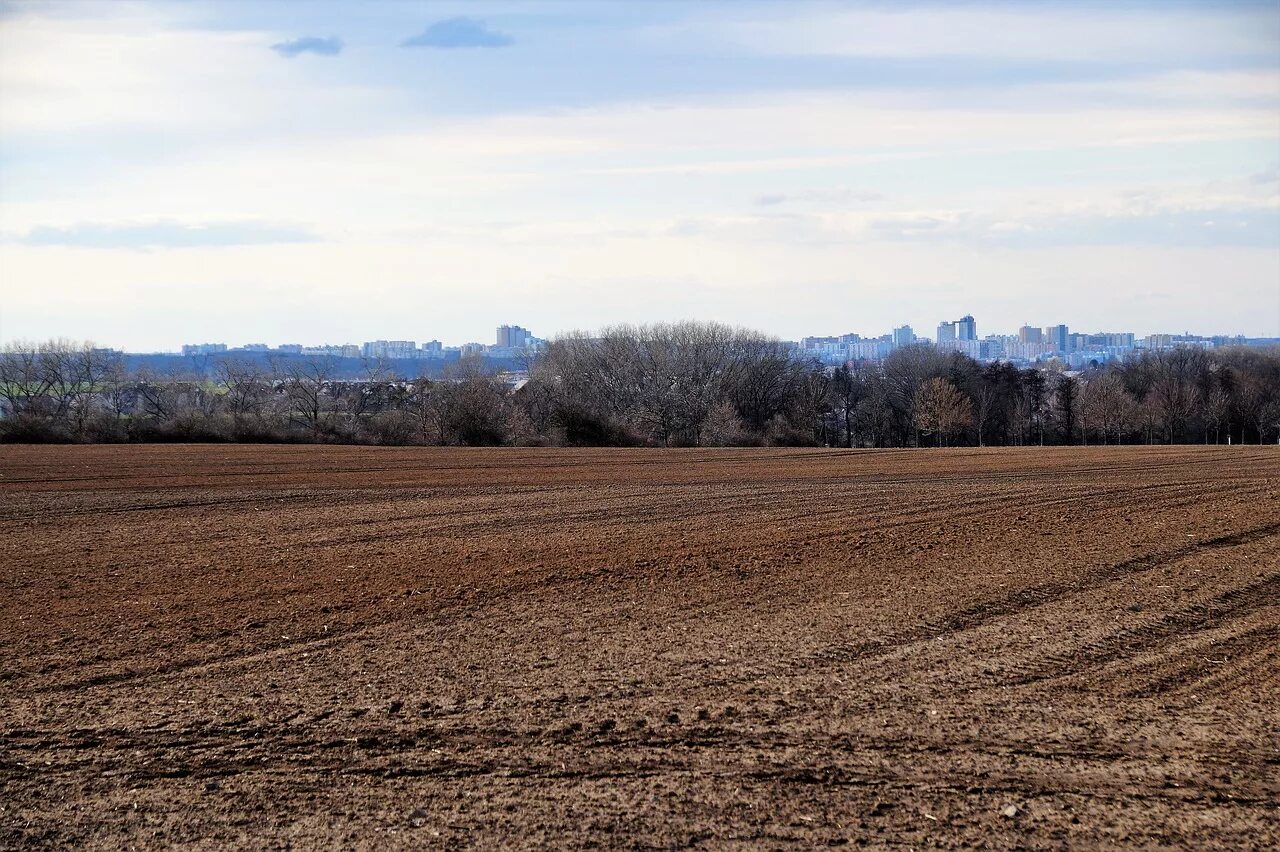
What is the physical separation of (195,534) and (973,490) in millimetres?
17127

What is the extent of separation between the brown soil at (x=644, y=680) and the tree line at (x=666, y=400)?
114ft

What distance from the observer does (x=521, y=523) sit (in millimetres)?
20906

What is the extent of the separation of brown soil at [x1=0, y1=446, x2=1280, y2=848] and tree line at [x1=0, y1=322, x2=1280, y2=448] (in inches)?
1365

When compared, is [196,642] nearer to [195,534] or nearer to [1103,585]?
[195,534]

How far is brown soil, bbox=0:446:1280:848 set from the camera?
7.10 meters

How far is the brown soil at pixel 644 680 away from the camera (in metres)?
7.10

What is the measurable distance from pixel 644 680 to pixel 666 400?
69.4 m

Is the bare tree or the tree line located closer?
the tree line

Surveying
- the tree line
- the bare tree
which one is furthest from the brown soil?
the bare tree

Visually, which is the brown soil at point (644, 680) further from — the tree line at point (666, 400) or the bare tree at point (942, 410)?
the bare tree at point (942, 410)

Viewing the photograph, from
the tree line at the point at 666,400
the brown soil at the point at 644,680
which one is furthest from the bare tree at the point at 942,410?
the brown soil at the point at 644,680

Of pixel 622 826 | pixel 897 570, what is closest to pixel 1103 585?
pixel 897 570

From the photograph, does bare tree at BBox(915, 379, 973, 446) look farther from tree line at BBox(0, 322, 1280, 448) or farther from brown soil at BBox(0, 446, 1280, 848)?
brown soil at BBox(0, 446, 1280, 848)

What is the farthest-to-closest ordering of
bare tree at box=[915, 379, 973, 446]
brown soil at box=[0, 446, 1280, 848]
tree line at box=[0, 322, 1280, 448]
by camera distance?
bare tree at box=[915, 379, 973, 446], tree line at box=[0, 322, 1280, 448], brown soil at box=[0, 446, 1280, 848]
